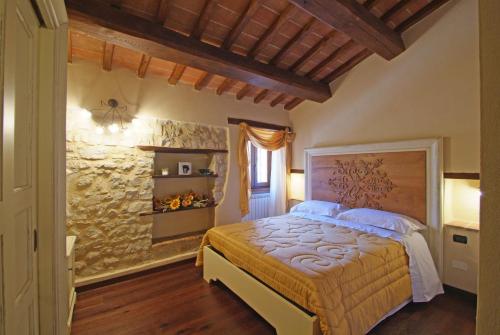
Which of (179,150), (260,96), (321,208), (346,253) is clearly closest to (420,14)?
(260,96)

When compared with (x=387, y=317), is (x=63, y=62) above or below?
above

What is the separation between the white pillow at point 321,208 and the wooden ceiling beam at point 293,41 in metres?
2.13

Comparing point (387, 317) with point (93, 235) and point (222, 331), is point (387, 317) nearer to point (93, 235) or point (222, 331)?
point (222, 331)

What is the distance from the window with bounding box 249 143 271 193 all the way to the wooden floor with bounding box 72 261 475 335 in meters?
2.26

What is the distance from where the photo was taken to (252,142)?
13.0 ft

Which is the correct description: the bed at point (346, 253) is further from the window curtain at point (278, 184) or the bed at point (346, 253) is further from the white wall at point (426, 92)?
the window curtain at point (278, 184)

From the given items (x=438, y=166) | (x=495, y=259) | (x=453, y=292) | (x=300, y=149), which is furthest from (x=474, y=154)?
(x=495, y=259)

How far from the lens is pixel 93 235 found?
259 centimetres

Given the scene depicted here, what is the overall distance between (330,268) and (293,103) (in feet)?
10.7

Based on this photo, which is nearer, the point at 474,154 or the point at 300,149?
the point at 474,154

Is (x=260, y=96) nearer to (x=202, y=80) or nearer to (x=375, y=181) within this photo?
(x=202, y=80)

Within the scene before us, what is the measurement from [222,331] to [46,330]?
4.04 feet

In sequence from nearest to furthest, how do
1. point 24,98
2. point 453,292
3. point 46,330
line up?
point 24,98 → point 46,330 → point 453,292

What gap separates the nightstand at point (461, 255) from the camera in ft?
7.64
